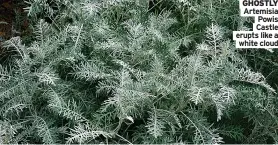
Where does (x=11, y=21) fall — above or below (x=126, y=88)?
above

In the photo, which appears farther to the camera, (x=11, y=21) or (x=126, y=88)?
(x=11, y=21)

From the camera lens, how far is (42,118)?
2609 mm

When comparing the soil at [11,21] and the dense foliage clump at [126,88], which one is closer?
the dense foliage clump at [126,88]

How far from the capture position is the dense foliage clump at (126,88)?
→ 249cm

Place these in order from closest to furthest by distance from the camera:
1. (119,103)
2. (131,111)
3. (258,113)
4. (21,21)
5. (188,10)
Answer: (119,103)
(131,111)
(258,113)
(188,10)
(21,21)

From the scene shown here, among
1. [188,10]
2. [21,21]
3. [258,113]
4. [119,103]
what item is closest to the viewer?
[119,103]

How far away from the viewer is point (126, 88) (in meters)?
2.41

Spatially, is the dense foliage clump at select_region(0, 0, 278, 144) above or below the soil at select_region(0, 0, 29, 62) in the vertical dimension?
below

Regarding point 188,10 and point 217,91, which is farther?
point 188,10

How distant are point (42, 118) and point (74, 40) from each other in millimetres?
542

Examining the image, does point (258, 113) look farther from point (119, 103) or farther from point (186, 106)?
point (119, 103)

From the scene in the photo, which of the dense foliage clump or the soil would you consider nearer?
the dense foliage clump

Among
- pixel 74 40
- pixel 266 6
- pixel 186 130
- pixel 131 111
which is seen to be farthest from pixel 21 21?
pixel 266 6

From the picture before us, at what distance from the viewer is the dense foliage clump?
8.18 feet
